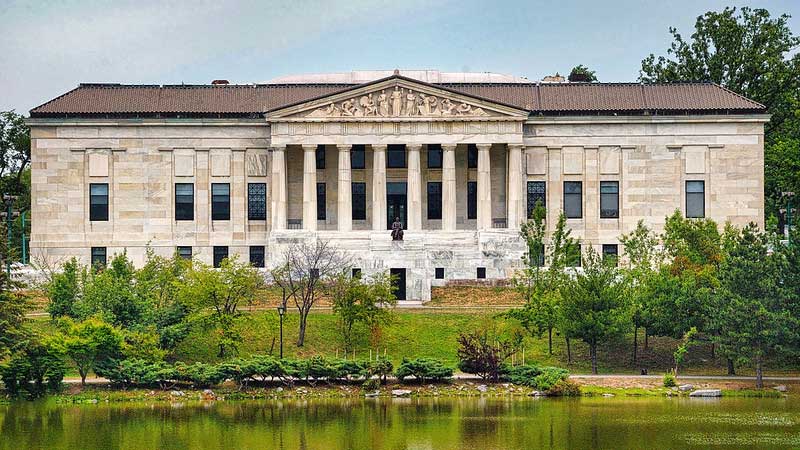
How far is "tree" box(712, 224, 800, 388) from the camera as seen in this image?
3177 inches

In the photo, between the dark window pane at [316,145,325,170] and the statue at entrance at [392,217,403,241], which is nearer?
the statue at entrance at [392,217,403,241]

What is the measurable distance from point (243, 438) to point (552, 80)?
6706cm

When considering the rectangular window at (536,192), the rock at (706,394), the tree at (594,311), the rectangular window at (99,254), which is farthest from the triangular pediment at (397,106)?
the rock at (706,394)

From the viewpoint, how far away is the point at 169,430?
67.9 m

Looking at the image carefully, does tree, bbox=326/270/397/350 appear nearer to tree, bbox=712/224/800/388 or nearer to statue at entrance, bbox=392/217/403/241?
statue at entrance, bbox=392/217/403/241

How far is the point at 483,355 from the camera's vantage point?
83375 millimetres

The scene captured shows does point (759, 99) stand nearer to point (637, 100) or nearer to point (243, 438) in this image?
point (637, 100)

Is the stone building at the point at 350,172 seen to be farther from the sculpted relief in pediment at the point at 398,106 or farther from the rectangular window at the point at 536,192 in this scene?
the sculpted relief in pediment at the point at 398,106

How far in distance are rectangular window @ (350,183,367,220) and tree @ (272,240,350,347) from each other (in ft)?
32.9

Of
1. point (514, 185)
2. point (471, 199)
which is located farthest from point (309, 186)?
point (514, 185)

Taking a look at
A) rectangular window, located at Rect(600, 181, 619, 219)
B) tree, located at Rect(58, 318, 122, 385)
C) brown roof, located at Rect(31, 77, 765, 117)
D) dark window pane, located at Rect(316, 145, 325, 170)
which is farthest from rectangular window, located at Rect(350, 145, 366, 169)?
tree, located at Rect(58, 318, 122, 385)

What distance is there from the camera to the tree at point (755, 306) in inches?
3177

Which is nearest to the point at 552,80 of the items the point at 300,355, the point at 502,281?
the point at 502,281

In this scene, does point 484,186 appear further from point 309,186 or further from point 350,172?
point 309,186
